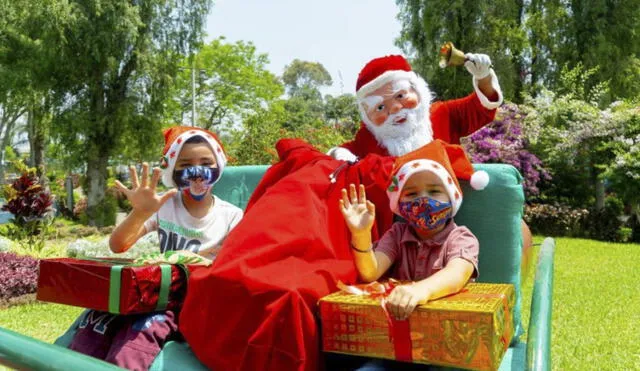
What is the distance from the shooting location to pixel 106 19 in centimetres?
1459

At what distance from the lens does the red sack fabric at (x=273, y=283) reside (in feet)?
5.45

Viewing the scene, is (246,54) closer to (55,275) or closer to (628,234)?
(628,234)

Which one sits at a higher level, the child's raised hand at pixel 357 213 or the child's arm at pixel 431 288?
the child's raised hand at pixel 357 213

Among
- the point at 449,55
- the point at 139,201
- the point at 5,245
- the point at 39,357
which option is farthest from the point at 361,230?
the point at 5,245

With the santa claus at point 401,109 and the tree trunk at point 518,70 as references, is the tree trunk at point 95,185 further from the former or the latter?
the santa claus at point 401,109

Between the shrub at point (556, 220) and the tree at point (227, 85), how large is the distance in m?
15.4

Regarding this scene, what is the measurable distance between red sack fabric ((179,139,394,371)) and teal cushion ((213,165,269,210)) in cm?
90

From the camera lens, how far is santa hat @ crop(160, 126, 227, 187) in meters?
2.53

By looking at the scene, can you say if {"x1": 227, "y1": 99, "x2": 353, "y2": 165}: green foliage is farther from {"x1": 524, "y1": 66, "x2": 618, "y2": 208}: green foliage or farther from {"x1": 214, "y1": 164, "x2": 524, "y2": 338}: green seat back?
{"x1": 214, "y1": 164, "x2": 524, "y2": 338}: green seat back

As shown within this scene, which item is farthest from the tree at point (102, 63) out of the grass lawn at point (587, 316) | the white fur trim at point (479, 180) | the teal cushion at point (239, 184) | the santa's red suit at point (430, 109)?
the white fur trim at point (479, 180)

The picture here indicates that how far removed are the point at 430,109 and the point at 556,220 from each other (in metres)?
9.55

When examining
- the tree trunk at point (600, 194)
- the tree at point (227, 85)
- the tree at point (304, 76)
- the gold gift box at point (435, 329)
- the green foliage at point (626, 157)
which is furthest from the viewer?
the tree at point (304, 76)

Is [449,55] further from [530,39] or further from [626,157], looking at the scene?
[530,39]

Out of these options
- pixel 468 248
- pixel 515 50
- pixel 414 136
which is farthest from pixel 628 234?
pixel 468 248
